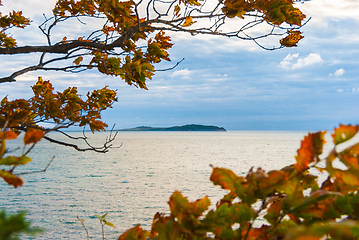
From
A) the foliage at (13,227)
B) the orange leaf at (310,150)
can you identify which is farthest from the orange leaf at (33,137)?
the orange leaf at (310,150)

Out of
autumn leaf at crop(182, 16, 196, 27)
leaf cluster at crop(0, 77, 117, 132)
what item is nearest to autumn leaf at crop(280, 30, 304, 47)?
autumn leaf at crop(182, 16, 196, 27)

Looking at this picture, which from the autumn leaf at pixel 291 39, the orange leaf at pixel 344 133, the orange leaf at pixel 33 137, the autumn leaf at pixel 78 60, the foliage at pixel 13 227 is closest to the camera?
the foliage at pixel 13 227

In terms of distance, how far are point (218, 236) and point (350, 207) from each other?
37cm

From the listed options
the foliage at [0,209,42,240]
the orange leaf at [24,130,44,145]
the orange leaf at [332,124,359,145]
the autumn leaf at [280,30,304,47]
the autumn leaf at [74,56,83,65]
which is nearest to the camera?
the foliage at [0,209,42,240]

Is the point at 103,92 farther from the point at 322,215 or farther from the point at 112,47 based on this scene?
the point at 322,215

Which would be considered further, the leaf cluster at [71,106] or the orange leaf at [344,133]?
the leaf cluster at [71,106]

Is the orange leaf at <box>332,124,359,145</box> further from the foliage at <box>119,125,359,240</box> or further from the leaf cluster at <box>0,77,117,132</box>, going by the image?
the leaf cluster at <box>0,77,117,132</box>

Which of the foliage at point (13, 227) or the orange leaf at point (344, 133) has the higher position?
the orange leaf at point (344, 133)

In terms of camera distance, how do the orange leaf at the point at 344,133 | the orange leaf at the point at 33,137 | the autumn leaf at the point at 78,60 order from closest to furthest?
the orange leaf at the point at 344,133, the orange leaf at the point at 33,137, the autumn leaf at the point at 78,60

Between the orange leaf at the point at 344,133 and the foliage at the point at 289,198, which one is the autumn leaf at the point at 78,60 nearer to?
the foliage at the point at 289,198

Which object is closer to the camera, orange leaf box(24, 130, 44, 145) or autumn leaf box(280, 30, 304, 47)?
orange leaf box(24, 130, 44, 145)

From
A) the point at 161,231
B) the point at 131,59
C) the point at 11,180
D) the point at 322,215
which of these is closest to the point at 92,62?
the point at 131,59

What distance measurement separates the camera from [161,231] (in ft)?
2.34

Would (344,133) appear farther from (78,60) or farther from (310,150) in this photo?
(78,60)
